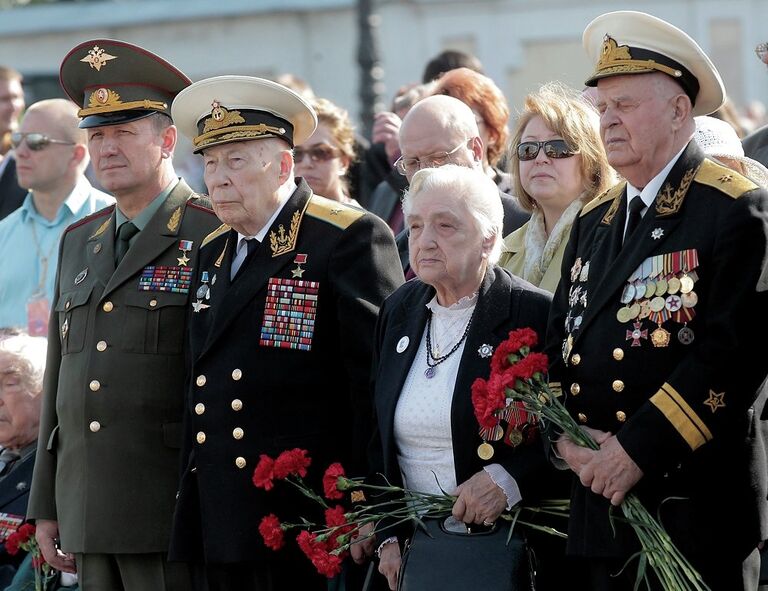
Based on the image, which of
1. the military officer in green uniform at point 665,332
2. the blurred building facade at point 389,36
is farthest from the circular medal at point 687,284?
the blurred building facade at point 389,36

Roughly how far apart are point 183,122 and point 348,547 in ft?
5.93

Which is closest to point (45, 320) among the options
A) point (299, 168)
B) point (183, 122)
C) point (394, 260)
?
point (299, 168)

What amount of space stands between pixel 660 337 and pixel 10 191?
594 cm

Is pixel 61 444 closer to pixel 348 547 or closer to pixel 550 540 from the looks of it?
pixel 348 547

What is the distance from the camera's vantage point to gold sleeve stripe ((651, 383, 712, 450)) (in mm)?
4324

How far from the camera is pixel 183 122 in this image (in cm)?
591

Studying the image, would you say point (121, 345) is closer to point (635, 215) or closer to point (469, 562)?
point (469, 562)

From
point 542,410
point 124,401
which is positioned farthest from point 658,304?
point 124,401

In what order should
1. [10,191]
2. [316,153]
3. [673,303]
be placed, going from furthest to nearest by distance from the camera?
[10,191]
[316,153]
[673,303]

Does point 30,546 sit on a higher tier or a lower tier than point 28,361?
lower

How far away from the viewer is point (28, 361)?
22.9 feet

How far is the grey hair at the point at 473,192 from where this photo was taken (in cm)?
514

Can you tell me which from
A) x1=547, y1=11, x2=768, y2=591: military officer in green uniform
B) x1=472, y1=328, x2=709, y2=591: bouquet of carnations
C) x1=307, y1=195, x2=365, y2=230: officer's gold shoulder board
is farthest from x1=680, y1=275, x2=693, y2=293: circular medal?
x1=307, y1=195, x2=365, y2=230: officer's gold shoulder board

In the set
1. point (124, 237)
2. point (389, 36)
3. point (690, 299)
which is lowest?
point (690, 299)
